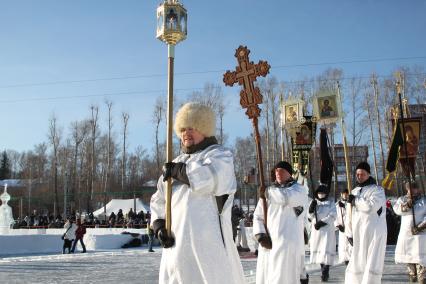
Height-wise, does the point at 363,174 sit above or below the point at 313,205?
above

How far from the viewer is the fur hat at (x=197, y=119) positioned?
4.34m

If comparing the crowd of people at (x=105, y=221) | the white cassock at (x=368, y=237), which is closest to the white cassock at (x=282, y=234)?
the white cassock at (x=368, y=237)

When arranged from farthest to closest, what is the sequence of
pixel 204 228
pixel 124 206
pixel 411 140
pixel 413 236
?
pixel 124 206 < pixel 411 140 < pixel 413 236 < pixel 204 228

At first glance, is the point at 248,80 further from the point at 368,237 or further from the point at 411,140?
the point at 411,140

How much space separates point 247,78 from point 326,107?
7.11 m

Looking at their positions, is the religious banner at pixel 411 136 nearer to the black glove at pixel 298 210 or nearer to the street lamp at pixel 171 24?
the black glove at pixel 298 210

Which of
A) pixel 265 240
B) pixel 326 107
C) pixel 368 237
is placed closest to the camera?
pixel 265 240

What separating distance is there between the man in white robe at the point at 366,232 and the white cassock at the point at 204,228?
171 inches

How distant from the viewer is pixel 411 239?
10.2 metres

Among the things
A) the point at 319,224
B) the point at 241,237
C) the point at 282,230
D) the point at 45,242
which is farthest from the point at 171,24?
the point at 45,242

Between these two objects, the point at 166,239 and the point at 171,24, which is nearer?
the point at 166,239

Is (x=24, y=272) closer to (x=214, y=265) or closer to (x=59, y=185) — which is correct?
(x=214, y=265)

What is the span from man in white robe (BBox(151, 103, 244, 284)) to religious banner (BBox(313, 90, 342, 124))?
31.5 feet

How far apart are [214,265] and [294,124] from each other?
12.3 metres
